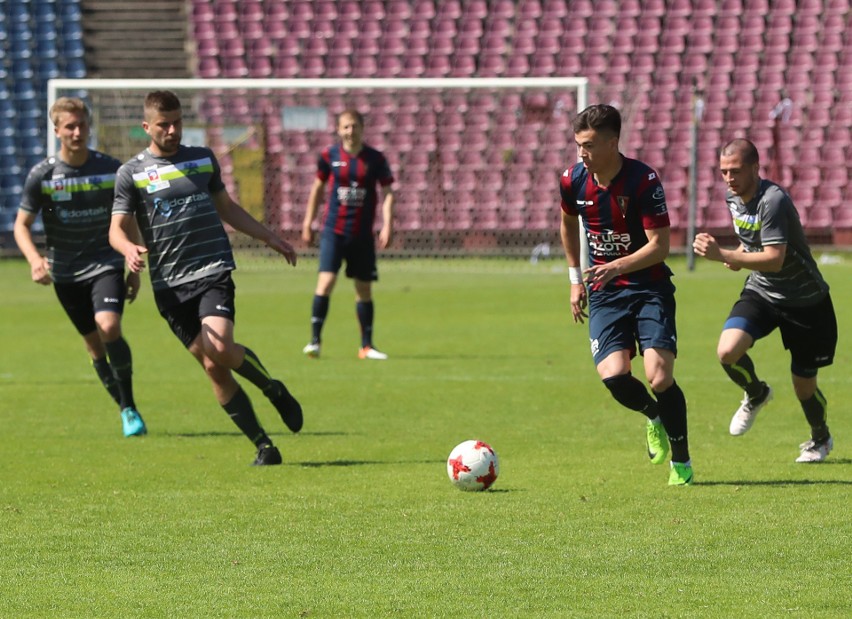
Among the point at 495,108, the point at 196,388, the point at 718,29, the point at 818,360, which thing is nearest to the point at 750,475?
the point at 818,360

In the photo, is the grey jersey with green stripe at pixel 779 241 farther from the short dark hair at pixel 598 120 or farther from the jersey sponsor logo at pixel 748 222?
the short dark hair at pixel 598 120

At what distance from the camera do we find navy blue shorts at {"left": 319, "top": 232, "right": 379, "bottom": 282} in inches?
550

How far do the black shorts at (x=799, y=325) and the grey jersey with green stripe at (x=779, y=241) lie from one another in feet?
0.16

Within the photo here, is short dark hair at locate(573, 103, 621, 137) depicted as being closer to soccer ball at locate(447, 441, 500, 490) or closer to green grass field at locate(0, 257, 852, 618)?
soccer ball at locate(447, 441, 500, 490)

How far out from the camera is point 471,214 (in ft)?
83.7

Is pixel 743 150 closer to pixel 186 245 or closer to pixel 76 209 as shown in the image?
pixel 186 245

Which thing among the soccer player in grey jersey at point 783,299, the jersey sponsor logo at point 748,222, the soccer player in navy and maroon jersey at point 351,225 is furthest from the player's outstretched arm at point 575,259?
the soccer player in navy and maroon jersey at point 351,225

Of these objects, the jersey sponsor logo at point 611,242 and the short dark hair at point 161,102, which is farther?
the short dark hair at point 161,102

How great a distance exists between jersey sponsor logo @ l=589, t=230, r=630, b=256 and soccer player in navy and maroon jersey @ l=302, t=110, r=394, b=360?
6.67 meters

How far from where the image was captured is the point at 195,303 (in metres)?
7.92

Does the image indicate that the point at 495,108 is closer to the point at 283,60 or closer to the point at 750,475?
the point at 283,60

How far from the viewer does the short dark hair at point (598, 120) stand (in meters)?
6.85

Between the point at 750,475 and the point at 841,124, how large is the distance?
21401 millimetres

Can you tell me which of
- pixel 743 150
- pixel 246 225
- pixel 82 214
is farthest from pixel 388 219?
pixel 743 150
